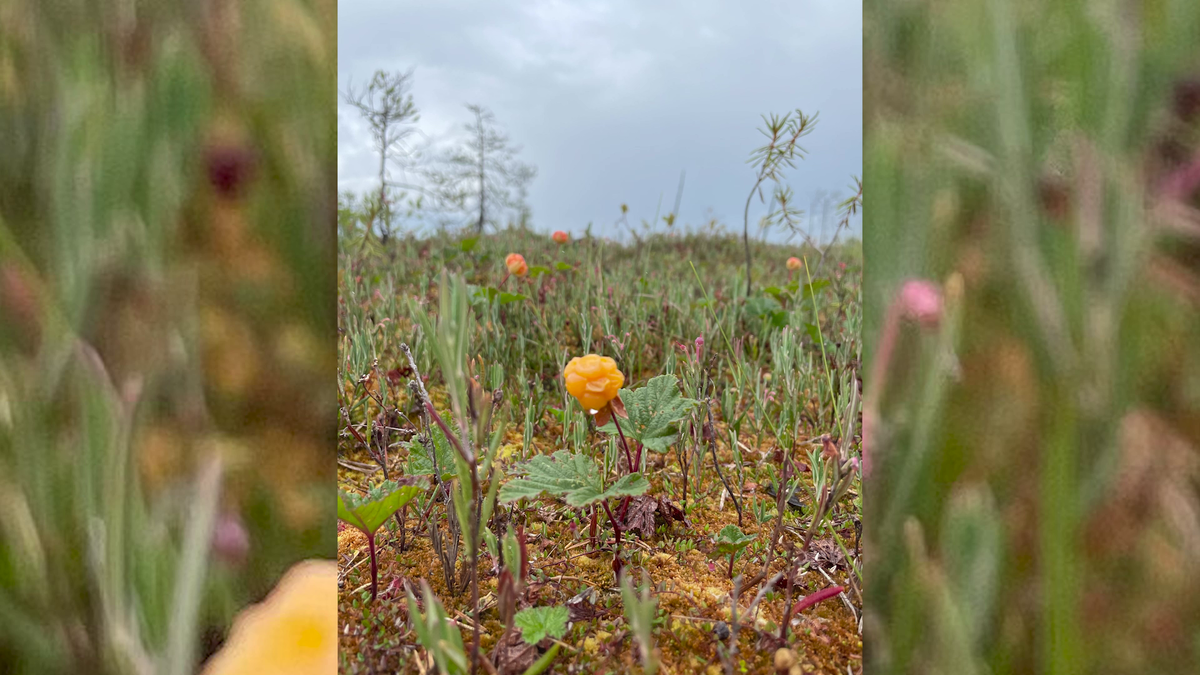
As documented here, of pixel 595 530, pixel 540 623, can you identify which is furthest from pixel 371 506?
pixel 595 530

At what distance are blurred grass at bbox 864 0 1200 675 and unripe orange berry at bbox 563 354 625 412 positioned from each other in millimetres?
509

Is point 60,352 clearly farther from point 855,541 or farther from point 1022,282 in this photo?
point 855,541

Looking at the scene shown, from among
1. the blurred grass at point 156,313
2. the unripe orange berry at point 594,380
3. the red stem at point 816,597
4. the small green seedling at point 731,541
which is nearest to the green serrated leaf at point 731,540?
the small green seedling at point 731,541

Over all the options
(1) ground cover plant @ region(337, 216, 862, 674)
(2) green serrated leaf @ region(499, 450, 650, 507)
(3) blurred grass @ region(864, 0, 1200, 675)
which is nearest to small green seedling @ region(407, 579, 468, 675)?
(1) ground cover plant @ region(337, 216, 862, 674)

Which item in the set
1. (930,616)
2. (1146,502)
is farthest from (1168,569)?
(930,616)

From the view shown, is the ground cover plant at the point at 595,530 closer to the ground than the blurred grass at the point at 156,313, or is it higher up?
closer to the ground

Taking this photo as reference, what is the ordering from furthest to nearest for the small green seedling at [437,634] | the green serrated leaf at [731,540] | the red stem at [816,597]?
1. the green serrated leaf at [731,540]
2. the red stem at [816,597]
3. the small green seedling at [437,634]

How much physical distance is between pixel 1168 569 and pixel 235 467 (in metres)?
0.78

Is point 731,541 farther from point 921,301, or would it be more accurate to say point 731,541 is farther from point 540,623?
point 921,301

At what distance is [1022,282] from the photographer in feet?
1.88

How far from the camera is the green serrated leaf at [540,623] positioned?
70 centimetres

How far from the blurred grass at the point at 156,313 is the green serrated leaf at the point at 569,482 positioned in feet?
1.01

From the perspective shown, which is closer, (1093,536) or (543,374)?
(1093,536)

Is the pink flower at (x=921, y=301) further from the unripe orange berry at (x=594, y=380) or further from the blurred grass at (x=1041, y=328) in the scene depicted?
the unripe orange berry at (x=594, y=380)
